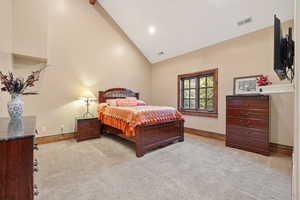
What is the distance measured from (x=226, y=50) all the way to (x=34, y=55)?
15.1ft

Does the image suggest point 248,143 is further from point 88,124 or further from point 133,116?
point 88,124

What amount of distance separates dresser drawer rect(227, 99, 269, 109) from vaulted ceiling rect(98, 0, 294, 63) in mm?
1691

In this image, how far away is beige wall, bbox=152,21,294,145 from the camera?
9.27 feet

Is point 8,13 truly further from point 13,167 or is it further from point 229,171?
point 229,171

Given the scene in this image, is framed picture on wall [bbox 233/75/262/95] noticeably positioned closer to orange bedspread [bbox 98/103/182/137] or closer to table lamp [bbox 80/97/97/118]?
orange bedspread [bbox 98/103/182/137]

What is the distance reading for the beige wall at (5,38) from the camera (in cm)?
244

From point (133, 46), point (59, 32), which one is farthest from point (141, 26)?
point (59, 32)

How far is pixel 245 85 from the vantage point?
3.30 m

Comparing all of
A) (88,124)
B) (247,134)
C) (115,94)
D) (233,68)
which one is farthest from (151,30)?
(247,134)

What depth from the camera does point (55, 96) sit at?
3.61 metres

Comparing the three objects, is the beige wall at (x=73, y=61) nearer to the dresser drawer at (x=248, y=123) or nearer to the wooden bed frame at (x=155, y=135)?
the wooden bed frame at (x=155, y=135)

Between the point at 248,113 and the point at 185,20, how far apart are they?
9.07 ft

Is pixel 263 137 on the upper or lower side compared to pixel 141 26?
lower

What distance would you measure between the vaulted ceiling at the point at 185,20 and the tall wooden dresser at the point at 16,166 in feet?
12.8
